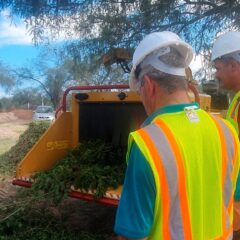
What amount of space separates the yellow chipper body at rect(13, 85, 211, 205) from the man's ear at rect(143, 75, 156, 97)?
332cm

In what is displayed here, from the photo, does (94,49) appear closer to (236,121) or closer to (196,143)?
(236,121)

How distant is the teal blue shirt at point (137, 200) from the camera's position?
54.3 inches

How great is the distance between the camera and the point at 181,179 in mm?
1451

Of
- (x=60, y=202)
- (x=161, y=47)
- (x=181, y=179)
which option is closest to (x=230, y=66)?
(x=161, y=47)

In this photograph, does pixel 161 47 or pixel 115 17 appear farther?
pixel 115 17

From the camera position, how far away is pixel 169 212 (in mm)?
1462

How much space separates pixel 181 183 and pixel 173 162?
0.29 ft

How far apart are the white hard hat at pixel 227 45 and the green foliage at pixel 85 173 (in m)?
1.94

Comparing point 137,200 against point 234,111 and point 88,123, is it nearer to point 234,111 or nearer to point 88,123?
point 234,111

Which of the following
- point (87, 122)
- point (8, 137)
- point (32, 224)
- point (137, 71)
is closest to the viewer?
point (137, 71)

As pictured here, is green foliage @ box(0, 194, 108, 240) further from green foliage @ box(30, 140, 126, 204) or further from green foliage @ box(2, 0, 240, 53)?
green foliage @ box(2, 0, 240, 53)

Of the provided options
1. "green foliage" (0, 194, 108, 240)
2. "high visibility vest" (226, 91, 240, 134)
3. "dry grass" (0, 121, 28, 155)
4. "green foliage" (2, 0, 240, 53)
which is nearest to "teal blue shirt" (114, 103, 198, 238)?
"high visibility vest" (226, 91, 240, 134)

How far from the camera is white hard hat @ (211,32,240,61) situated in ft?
9.24

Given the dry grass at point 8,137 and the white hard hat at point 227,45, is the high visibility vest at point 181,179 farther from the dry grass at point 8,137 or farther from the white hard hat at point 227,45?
the dry grass at point 8,137
